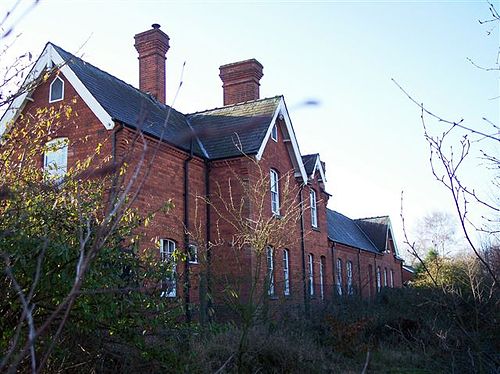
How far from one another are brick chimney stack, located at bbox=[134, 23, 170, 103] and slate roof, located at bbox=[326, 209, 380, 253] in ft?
41.3

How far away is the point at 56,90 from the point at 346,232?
78.0 feet

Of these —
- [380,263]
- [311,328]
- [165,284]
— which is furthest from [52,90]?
[380,263]

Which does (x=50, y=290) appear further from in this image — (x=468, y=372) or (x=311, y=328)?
(x=311, y=328)

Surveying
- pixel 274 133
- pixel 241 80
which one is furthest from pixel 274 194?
pixel 241 80

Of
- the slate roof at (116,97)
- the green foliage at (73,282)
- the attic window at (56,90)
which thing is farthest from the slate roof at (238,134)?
the green foliage at (73,282)

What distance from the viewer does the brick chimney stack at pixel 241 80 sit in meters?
24.1

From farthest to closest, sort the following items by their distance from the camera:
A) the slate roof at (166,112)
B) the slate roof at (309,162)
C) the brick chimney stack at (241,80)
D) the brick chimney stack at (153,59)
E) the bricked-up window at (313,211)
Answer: the bricked-up window at (313,211)
the brick chimney stack at (241,80)
the slate roof at (309,162)
the brick chimney stack at (153,59)
the slate roof at (166,112)

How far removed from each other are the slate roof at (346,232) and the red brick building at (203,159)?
16.2ft

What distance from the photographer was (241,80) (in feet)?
80.0

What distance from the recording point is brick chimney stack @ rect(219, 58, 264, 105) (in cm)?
2408

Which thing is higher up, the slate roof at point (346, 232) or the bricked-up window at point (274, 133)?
the bricked-up window at point (274, 133)

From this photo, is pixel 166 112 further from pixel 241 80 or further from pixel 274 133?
pixel 241 80

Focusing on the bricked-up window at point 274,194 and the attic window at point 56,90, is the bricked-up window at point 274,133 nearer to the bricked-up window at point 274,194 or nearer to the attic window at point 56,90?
the bricked-up window at point 274,194

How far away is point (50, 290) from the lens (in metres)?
4.91
